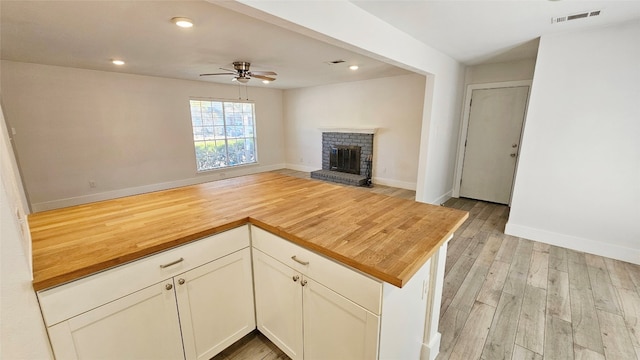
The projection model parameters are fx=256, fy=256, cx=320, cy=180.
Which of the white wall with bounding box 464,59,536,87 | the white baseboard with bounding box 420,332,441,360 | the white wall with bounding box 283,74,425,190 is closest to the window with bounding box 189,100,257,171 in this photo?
the white wall with bounding box 283,74,425,190

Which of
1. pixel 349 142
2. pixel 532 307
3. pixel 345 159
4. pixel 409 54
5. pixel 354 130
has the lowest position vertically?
pixel 532 307

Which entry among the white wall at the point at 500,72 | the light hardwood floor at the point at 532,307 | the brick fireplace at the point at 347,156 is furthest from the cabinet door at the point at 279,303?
the white wall at the point at 500,72

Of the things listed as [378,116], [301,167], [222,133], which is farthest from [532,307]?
[222,133]

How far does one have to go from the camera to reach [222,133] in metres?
6.44

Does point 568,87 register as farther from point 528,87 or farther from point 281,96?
point 281,96

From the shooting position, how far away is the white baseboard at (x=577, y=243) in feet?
8.89

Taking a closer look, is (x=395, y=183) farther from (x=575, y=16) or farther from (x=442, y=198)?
(x=575, y=16)

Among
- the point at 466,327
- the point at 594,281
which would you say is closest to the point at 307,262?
the point at 466,327

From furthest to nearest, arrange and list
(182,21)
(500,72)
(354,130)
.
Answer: (354,130) < (500,72) < (182,21)

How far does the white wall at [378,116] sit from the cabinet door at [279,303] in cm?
449

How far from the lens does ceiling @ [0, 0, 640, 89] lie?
212 cm

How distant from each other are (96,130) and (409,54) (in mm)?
5324

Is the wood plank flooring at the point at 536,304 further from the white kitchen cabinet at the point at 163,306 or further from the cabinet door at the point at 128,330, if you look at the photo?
the cabinet door at the point at 128,330

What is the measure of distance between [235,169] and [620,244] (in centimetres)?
682
